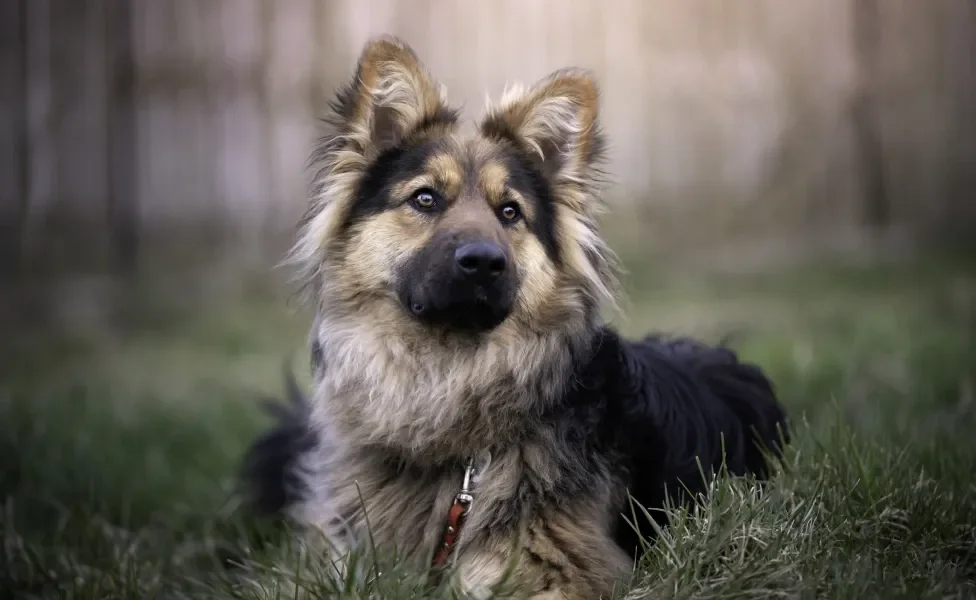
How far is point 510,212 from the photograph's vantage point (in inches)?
156

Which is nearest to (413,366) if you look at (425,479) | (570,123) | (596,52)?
(425,479)

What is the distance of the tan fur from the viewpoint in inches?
133

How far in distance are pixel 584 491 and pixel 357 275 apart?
1.42 metres

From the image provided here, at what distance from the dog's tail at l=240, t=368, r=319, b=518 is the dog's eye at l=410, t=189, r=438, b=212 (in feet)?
4.81

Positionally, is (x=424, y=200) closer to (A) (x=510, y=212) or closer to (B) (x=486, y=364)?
(A) (x=510, y=212)

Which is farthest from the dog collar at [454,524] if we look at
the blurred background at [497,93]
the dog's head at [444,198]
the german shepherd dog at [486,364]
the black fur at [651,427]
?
the blurred background at [497,93]

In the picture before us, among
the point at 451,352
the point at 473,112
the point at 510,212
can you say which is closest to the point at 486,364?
the point at 451,352

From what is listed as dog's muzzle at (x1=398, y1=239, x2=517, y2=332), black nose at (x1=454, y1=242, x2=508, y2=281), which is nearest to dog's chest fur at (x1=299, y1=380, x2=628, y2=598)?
dog's muzzle at (x1=398, y1=239, x2=517, y2=332)

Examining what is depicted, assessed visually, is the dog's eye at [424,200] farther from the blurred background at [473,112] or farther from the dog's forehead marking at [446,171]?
the blurred background at [473,112]

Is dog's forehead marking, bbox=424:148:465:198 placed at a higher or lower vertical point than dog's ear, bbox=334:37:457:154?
lower

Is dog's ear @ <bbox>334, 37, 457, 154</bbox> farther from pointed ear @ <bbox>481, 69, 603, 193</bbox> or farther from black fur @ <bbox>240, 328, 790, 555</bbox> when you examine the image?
black fur @ <bbox>240, 328, 790, 555</bbox>

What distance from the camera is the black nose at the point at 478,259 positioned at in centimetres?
346

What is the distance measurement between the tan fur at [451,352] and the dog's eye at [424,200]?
0.04 meters

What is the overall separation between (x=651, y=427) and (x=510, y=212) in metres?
1.17
